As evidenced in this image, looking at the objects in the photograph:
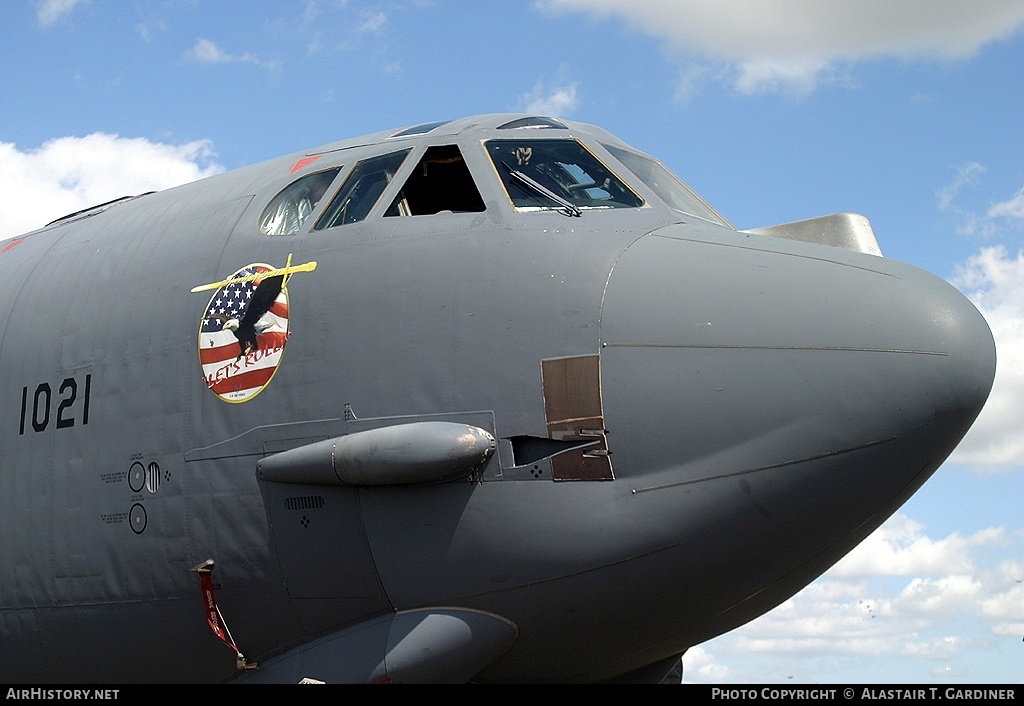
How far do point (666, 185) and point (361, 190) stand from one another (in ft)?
7.00

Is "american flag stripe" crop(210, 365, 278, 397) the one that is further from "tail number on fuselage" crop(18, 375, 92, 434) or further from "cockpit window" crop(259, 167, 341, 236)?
"tail number on fuselage" crop(18, 375, 92, 434)

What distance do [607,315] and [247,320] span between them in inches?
93.1

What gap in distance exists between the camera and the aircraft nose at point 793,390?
6215 mm

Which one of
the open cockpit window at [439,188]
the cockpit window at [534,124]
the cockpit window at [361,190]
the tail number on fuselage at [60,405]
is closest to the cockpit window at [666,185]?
the cockpit window at [534,124]

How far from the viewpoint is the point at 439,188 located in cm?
759

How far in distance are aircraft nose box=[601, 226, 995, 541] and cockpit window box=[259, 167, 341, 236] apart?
94.3 inches

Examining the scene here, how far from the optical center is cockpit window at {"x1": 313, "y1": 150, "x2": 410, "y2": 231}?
756cm

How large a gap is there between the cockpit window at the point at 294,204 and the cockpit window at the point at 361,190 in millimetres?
176

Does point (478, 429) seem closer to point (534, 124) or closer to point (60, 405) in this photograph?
point (534, 124)

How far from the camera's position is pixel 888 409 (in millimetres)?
6195

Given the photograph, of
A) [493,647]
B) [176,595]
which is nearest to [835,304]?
[493,647]

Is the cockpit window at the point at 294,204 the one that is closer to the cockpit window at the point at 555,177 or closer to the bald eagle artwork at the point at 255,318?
the bald eagle artwork at the point at 255,318

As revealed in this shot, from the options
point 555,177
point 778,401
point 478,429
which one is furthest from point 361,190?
point 778,401

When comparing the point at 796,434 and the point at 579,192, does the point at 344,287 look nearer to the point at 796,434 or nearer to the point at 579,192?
the point at 579,192
